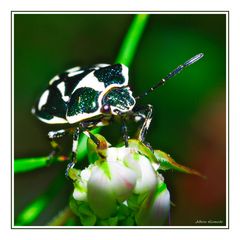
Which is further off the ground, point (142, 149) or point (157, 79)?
point (157, 79)

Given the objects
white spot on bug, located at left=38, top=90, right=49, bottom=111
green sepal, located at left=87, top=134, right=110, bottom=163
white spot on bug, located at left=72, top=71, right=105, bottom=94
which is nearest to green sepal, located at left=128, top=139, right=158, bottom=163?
green sepal, located at left=87, top=134, right=110, bottom=163

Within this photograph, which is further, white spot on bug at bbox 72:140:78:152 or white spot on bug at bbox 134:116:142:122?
white spot on bug at bbox 134:116:142:122

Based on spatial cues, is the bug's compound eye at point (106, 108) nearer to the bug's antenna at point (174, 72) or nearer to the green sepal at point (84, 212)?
the bug's antenna at point (174, 72)

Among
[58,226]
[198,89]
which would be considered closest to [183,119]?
[198,89]

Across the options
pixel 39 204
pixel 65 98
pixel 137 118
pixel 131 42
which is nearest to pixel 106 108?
pixel 137 118

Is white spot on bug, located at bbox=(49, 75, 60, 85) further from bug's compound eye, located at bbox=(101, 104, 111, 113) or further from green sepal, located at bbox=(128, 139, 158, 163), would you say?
green sepal, located at bbox=(128, 139, 158, 163)

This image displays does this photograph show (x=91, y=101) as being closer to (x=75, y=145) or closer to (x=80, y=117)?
(x=80, y=117)

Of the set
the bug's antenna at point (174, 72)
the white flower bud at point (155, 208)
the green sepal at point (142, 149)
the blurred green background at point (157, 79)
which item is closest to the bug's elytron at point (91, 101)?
the bug's antenna at point (174, 72)
